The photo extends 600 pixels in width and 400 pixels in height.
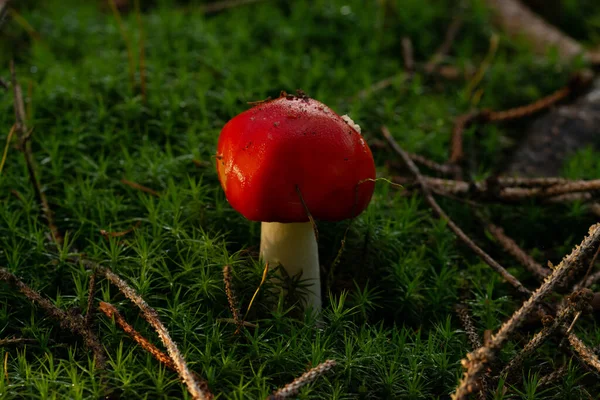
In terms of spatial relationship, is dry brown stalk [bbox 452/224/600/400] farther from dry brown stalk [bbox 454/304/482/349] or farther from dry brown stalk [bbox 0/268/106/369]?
dry brown stalk [bbox 0/268/106/369]

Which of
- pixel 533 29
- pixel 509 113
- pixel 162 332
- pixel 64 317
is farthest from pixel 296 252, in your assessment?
pixel 533 29

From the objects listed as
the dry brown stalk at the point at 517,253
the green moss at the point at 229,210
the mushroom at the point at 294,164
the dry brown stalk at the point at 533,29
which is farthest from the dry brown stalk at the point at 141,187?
the dry brown stalk at the point at 533,29

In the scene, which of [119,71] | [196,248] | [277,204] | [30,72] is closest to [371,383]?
[277,204]

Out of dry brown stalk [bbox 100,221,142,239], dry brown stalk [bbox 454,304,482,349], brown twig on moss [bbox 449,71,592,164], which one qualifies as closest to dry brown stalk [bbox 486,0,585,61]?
brown twig on moss [bbox 449,71,592,164]

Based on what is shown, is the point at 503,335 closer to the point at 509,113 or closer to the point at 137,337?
the point at 137,337

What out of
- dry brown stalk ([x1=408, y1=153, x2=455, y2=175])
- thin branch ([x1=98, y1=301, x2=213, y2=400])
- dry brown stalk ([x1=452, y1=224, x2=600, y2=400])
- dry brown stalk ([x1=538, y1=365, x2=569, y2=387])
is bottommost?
dry brown stalk ([x1=538, y1=365, x2=569, y2=387])

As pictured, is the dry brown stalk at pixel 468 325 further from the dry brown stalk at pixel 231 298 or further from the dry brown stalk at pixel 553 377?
the dry brown stalk at pixel 231 298
